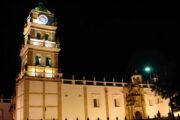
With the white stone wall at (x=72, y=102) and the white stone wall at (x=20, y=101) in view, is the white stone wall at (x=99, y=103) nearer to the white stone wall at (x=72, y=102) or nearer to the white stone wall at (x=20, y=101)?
Result: the white stone wall at (x=72, y=102)

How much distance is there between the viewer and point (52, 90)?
42.5 m

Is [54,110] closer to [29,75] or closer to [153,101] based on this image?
[29,75]

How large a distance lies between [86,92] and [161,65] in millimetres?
18969

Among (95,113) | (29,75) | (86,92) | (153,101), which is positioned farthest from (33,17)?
(153,101)

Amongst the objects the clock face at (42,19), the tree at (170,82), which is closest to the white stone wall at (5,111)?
the clock face at (42,19)

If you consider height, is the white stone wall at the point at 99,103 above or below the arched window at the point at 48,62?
below

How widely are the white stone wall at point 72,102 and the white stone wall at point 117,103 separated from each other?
6.16 metres

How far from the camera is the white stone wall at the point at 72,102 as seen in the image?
43625 millimetres

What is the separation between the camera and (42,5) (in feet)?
155

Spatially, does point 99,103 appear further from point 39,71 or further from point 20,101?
point 20,101

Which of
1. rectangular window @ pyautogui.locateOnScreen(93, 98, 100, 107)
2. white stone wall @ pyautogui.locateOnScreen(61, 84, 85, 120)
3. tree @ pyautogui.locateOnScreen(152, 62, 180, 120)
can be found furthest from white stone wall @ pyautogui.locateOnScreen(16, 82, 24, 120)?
tree @ pyautogui.locateOnScreen(152, 62, 180, 120)

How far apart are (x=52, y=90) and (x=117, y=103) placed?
47.6 ft

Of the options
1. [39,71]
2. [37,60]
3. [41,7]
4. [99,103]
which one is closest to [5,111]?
[39,71]

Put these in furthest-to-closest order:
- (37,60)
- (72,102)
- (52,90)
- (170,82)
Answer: (72,102) < (37,60) < (52,90) < (170,82)
